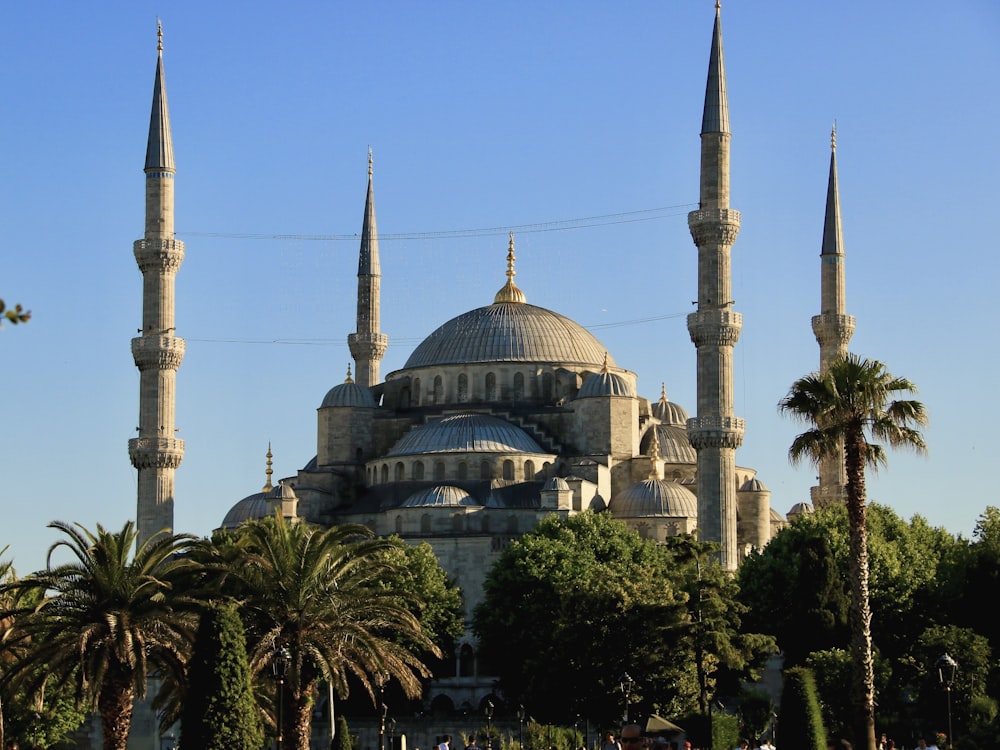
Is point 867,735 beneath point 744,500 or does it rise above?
beneath

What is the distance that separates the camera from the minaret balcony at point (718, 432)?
200 feet

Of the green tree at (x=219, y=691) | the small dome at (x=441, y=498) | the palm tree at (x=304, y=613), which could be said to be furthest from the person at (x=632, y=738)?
the small dome at (x=441, y=498)

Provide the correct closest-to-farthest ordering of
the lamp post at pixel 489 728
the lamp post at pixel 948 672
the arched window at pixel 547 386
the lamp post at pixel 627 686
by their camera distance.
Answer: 1. the lamp post at pixel 948 672
2. the lamp post at pixel 627 686
3. the lamp post at pixel 489 728
4. the arched window at pixel 547 386

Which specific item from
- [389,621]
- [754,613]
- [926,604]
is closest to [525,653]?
[754,613]

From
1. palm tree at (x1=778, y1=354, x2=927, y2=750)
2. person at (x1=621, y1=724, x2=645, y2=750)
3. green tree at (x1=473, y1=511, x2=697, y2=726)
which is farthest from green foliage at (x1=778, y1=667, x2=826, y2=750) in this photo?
person at (x1=621, y1=724, x2=645, y2=750)

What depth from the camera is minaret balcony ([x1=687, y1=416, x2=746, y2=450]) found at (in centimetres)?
6094

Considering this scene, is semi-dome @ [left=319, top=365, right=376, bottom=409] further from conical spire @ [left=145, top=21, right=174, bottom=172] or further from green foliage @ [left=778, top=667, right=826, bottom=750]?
green foliage @ [left=778, top=667, right=826, bottom=750]

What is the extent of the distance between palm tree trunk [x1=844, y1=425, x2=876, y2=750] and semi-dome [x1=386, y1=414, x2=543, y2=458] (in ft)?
130

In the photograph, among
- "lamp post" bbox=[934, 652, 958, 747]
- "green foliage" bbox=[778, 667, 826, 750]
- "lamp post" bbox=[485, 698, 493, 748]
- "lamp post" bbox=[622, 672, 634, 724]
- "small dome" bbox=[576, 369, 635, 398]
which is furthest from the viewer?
"small dome" bbox=[576, 369, 635, 398]

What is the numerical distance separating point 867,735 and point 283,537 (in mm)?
11042

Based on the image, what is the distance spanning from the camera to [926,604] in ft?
171

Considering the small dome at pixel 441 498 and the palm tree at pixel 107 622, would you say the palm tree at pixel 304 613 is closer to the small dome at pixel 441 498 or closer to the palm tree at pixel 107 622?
the palm tree at pixel 107 622

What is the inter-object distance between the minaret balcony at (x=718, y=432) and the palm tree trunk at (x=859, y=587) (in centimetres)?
3031

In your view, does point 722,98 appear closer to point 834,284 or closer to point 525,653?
point 834,284
